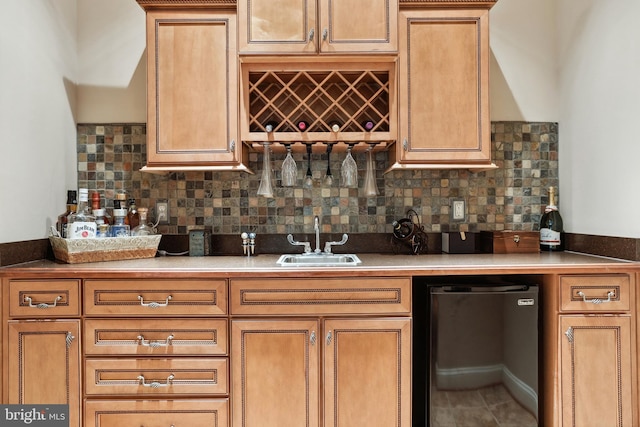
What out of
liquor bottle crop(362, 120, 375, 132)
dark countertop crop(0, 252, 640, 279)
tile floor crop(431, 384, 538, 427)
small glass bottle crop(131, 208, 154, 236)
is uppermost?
liquor bottle crop(362, 120, 375, 132)

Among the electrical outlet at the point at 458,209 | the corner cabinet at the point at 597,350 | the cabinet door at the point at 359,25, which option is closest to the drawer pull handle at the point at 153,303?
the cabinet door at the point at 359,25

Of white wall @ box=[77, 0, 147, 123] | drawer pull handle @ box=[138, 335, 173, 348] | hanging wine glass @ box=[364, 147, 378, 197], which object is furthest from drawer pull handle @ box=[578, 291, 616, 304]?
white wall @ box=[77, 0, 147, 123]

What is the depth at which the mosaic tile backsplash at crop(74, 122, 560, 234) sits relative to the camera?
2496mm

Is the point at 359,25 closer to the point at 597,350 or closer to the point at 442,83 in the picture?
the point at 442,83

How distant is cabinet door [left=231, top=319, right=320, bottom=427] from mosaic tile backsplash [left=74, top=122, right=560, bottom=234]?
0.76 meters

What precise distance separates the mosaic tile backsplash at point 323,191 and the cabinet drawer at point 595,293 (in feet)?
2.22

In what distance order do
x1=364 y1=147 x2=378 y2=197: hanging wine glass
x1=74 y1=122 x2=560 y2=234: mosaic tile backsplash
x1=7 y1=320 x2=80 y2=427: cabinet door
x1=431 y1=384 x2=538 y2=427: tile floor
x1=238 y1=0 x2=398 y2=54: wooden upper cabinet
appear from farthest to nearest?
x1=74 y1=122 x2=560 y2=234: mosaic tile backsplash → x1=364 y1=147 x2=378 y2=197: hanging wine glass → x1=238 y1=0 x2=398 y2=54: wooden upper cabinet → x1=431 y1=384 x2=538 y2=427: tile floor → x1=7 y1=320 x2=80 y2=427: cabinet door

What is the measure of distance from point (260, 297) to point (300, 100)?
3.39ft

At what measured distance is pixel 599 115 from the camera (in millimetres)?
2201

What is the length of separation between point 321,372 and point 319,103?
140 centimetres

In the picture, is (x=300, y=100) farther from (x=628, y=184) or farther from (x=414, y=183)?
(x=628, y=184)

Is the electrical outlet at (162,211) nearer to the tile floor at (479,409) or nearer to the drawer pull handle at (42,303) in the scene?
the drawer pull handle at (42,303)

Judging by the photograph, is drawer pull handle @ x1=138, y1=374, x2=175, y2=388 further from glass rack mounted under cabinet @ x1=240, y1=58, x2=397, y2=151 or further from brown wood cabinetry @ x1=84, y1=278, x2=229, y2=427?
glass rack mounted under cabinet @ x1=240, y1=58, x2=397, y2=151

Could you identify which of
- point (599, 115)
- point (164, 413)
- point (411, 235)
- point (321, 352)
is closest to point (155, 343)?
point (164, 413)
